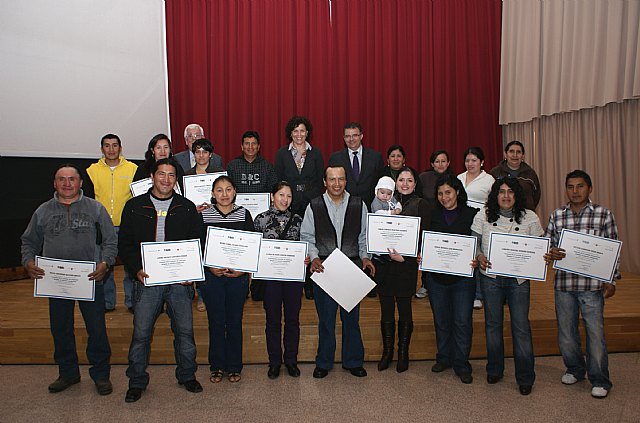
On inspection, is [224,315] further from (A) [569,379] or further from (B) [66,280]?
(A) [569,379]

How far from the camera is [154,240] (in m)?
3.31

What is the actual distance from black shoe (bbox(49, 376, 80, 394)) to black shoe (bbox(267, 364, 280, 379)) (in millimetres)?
1362

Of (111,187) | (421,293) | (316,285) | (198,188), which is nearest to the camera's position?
(316,285)

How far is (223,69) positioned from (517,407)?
19.8ft

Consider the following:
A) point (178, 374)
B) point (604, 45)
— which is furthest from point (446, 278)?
point (604, 45)

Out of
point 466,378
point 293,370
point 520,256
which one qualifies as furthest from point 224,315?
point 520,256

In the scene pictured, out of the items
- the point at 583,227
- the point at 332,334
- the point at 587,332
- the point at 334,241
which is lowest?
the point at 332,334

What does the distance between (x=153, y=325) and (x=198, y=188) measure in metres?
1.14

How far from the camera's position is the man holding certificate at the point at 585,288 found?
3289 mm

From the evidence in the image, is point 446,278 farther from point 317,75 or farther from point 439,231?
point 317,75

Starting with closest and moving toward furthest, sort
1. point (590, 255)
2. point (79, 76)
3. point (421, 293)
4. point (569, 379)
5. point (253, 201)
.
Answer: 1. point (590, 255)
2. point (569, 379)
3. point (253, 201)
4. point (421, 293)
5. point (79, 76)

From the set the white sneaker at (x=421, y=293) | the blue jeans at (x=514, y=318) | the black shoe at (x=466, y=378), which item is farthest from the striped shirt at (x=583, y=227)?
the white sneaker at (x=421, y=293)

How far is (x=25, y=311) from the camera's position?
458 centimetres

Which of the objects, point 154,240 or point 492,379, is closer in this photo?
point 154,240
